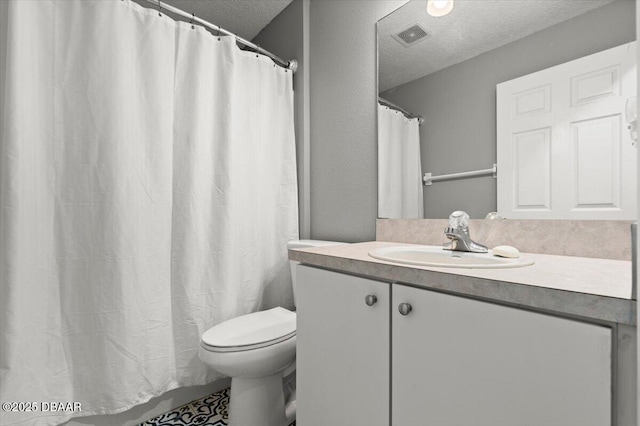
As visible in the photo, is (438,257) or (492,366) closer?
(492,366)

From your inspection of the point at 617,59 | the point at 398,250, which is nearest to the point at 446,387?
the point at 398,250

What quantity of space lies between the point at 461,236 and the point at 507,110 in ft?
1.66

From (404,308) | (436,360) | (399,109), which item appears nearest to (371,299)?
(404,308)

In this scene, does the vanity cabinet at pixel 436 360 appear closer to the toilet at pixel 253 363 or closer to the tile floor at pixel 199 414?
the toilet at pixel 253 363

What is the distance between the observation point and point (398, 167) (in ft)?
4.72

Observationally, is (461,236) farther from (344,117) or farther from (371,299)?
(344,117)

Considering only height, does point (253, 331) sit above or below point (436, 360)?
below

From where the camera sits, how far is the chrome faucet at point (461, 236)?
1.00 metres

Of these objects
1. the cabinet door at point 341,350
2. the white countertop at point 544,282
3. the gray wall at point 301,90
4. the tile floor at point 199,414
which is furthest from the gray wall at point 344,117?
the tile floor at point 199,414

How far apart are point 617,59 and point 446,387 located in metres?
1.03

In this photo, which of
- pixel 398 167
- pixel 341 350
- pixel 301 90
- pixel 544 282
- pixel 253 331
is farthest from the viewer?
pixel 301 90

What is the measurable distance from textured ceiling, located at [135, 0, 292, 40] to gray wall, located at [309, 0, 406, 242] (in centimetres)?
33

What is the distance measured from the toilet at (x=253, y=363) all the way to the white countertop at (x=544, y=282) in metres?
0.58

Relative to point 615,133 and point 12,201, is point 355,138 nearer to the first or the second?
point 615,133
